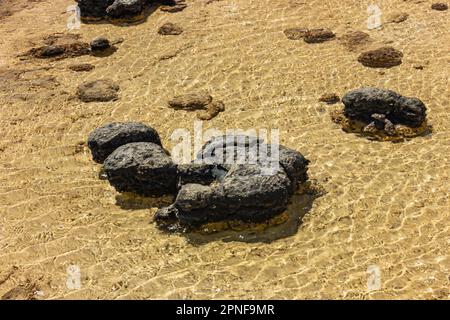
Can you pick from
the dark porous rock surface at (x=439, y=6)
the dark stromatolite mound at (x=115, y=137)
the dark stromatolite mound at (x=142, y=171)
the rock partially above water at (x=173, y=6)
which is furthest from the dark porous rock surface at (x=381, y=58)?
the rock partially above water at (x=173, y=6)

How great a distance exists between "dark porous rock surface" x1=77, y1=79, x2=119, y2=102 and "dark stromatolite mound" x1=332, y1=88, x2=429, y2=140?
23.4 feet

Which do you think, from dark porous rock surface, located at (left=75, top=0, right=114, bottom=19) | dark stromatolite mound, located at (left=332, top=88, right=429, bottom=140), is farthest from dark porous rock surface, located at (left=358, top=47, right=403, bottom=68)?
dark porous rock surface, located at (left=75, top=0, right=114, bottom=19)

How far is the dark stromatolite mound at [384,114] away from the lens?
11.5 m

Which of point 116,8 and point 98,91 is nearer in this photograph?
point 98,91

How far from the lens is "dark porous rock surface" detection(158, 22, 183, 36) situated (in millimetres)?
17828

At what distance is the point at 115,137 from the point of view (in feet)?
35.1

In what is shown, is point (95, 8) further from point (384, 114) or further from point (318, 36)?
point (384, 114)

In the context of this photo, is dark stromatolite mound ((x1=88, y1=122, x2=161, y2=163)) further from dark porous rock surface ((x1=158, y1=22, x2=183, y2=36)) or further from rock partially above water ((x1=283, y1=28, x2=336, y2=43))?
rock partially above water ((x1=283, y1=28, x2=336, y2=43))

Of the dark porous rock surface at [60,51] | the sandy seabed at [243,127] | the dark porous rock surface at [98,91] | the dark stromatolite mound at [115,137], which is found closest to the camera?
the sandy seabed at [243,127]

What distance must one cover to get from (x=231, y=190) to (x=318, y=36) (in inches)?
400

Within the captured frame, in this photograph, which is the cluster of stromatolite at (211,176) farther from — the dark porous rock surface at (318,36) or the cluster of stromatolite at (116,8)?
the cluster of stromatolite at (116,8)

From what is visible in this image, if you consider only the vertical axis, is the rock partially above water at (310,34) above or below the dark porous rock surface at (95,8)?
below

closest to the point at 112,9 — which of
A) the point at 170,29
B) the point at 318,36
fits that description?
the point at 170,29

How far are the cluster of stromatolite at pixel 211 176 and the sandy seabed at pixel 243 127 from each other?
545mm
